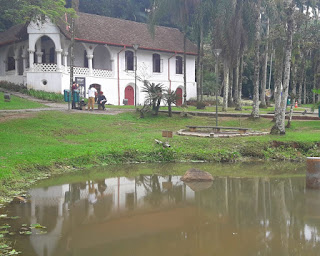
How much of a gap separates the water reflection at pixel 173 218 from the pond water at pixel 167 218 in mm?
14

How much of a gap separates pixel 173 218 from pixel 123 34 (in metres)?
29.6

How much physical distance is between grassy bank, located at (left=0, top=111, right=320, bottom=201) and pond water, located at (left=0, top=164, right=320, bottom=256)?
141 cm

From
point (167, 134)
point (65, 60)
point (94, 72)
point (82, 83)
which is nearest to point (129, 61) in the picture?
point (94, 72)

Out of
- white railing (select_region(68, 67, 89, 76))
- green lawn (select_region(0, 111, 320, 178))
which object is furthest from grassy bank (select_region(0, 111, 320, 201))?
white railing (select_region(68, 67, 89, 76))

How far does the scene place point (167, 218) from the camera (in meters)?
7.20

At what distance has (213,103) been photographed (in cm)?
3788

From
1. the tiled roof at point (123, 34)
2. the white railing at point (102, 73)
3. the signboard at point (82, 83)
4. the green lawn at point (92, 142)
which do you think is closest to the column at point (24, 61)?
the signboard at point (82, 83)

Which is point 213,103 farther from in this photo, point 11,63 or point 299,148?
point 299,148

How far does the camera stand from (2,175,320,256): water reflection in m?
5.77

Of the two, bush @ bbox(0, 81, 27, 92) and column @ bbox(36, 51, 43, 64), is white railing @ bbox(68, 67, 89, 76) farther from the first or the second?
bush @ bbox(0, 81, 27, 92)

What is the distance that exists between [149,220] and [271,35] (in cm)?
2630

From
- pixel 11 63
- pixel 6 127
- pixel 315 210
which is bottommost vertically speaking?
pixel 315 210

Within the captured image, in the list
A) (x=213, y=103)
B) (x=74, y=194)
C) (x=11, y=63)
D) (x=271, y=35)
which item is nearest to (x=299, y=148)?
(x=74, y=194)

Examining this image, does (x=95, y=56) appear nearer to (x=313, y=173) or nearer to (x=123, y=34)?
(x=123, y=34)
